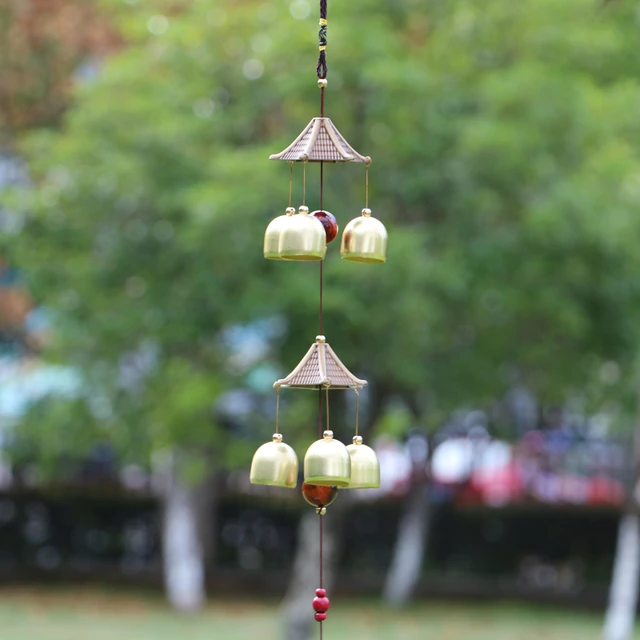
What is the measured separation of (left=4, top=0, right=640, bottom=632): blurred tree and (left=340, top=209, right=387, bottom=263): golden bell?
3.85 meters

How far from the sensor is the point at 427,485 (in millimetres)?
11656

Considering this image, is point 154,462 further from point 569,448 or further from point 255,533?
point 569,448

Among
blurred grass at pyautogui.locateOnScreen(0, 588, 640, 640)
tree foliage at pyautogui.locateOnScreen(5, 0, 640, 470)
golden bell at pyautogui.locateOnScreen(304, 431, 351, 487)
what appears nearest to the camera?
golden bell at pyautogui.locateOnScreen(304, 431, 351, 487)

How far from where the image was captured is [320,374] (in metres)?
2.65

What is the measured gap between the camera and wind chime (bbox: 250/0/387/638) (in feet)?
8.56

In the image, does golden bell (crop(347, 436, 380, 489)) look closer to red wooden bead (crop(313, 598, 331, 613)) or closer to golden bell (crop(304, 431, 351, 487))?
golden bell (crop(304, 431, 351, 487))

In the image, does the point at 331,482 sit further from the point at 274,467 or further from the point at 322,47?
the point at 322,47

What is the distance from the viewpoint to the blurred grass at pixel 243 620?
33.2 ft

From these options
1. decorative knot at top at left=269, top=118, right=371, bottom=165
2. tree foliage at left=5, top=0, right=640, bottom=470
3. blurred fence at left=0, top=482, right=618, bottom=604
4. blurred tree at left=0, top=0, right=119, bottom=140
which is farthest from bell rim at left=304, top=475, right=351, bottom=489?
blurred fence at left=0, top=482, right=618, bottom=604

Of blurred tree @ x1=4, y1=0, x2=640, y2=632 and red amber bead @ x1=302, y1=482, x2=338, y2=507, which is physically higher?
blurred tree @ x1=4, y1=0, x2=640, y2=632

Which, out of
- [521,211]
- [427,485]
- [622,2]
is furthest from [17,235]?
[427,485]

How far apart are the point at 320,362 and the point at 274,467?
0.26m

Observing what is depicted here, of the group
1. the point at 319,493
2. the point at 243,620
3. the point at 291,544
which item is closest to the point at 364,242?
the point at 319,493

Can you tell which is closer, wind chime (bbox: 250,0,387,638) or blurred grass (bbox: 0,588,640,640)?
wind chime (bbox: 250,0,387,638)
